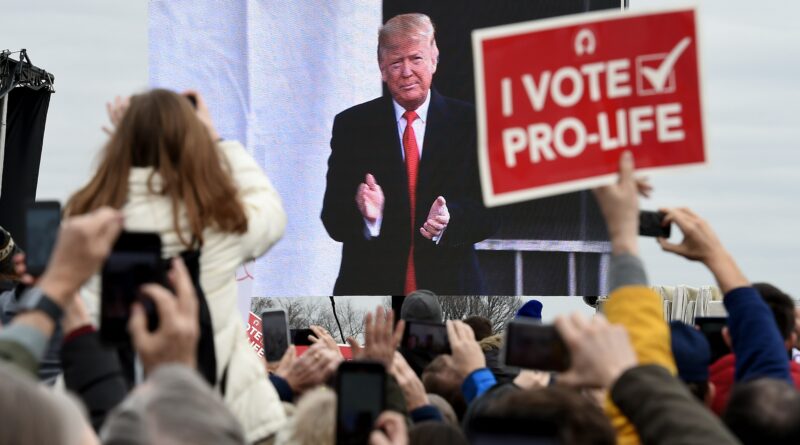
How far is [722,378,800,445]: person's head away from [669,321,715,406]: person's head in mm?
673

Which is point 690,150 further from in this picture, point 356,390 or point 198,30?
point 198,30

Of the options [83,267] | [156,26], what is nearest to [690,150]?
[83,267]

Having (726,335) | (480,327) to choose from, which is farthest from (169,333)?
(480,327)

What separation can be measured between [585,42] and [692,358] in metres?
0.72

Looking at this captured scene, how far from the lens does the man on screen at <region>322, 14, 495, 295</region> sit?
36.7 ft

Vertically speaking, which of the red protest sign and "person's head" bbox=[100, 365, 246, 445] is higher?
the red protest sign

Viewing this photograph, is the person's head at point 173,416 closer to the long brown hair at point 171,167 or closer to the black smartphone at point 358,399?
the black smartphone at point 358,399

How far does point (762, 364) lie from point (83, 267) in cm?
150

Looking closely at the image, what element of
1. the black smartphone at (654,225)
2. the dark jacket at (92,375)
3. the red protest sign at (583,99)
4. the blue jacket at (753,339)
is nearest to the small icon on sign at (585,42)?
the red protest sign at (583,99)

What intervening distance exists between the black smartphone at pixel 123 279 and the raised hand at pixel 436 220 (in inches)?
354

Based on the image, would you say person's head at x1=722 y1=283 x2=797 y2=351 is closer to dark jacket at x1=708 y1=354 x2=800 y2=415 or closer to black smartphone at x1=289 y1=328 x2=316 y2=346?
dark jacket at x1=708 y1=354 x2=800 y2=415

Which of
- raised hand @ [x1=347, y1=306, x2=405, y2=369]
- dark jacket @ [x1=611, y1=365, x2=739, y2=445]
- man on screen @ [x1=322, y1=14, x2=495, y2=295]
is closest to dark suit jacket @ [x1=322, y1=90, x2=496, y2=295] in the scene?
man on screen @ [x1=322, y1=14, x2=495, y2=295]

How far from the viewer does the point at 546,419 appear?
Answer: 6.27 feet

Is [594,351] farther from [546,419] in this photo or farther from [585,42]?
[585,42]
